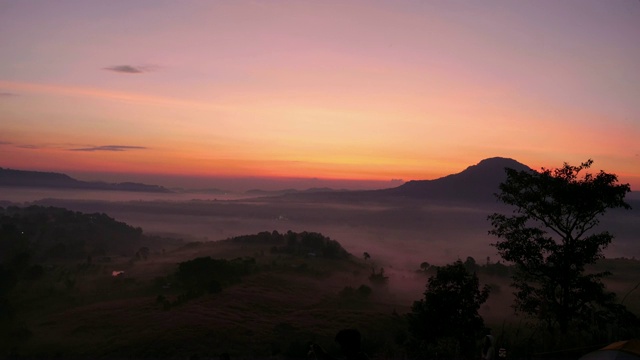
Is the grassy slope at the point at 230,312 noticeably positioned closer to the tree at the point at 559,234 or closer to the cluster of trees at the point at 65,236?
the tree at the point at 559,234

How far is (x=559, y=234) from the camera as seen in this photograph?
18.1 metres

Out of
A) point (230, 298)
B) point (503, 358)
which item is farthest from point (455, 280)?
point (230, 298)

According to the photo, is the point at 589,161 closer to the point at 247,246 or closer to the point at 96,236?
the point at 247,246

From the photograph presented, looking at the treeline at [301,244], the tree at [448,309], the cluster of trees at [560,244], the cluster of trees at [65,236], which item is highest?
the cluster of trees at [560,244]

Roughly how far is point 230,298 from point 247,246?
6181cm

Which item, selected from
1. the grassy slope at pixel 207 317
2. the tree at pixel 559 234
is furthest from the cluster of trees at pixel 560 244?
the grassy slope at pixel 207 317

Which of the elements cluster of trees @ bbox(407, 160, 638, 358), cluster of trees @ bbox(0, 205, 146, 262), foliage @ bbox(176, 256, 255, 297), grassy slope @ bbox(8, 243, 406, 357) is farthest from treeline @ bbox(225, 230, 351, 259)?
cluster of trees @ bbox(407, 160, 638, 358)

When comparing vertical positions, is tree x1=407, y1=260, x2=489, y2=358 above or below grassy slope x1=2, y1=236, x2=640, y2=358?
above

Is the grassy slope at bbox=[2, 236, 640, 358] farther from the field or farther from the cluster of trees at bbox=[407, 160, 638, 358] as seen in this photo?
the cluster of trees at bbox=[407, 160, 638, 358]

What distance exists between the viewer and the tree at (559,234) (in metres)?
17.7

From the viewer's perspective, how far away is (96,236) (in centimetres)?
15200

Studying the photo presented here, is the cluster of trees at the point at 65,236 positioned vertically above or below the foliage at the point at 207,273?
below

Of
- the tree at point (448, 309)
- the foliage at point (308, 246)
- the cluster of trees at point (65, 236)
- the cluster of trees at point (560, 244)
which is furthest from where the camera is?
the cluster of trees at point (65, 236)

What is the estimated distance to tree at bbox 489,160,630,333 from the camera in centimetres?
1772
